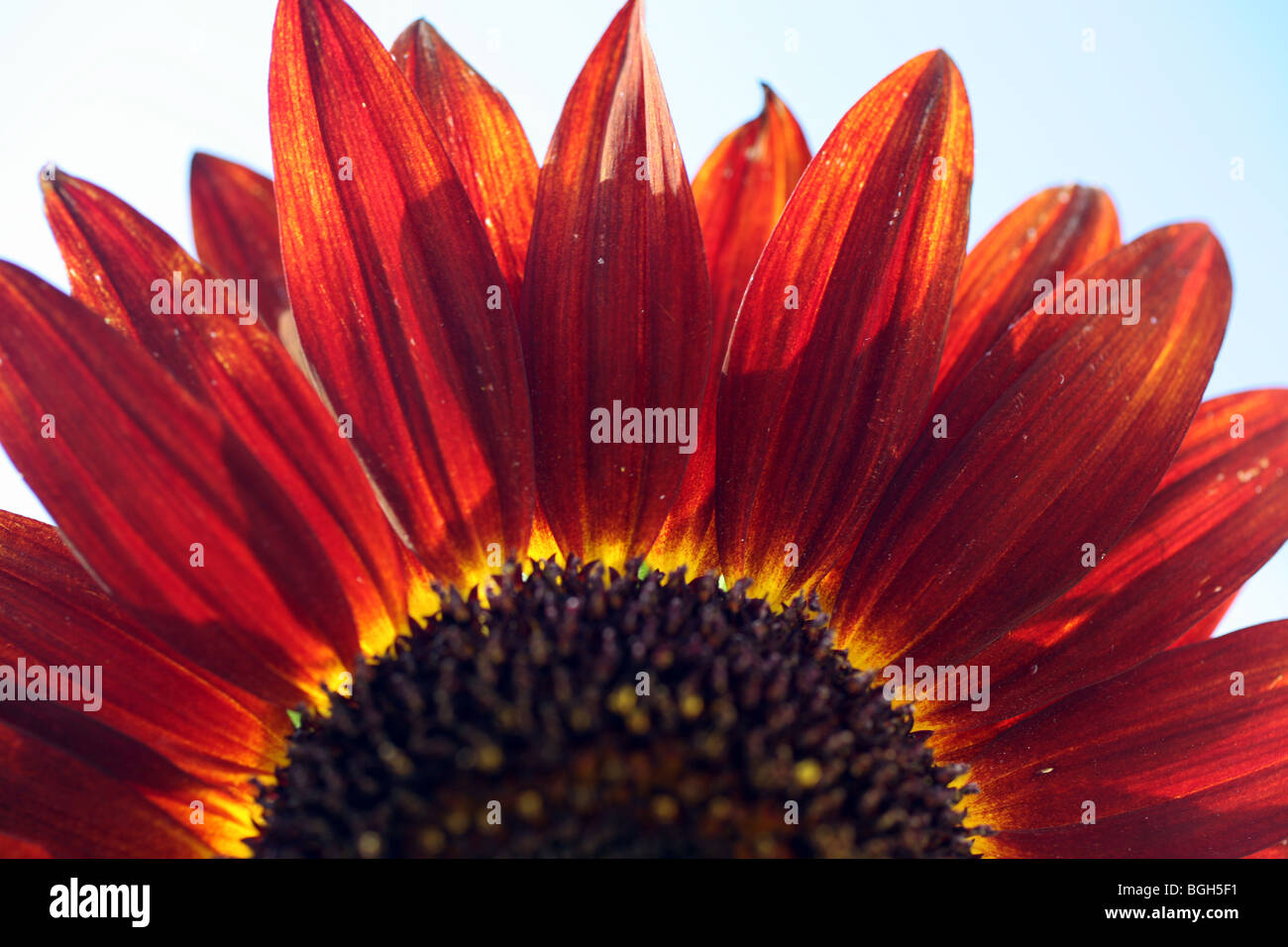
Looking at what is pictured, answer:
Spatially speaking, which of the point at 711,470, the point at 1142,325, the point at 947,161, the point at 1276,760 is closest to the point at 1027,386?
the point at 1142,325

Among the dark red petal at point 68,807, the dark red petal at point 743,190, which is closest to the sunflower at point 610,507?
the dark red petal at point 68,807

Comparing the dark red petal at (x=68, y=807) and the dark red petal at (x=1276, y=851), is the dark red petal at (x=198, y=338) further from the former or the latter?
the dark red petal at (x=1276, y=851)

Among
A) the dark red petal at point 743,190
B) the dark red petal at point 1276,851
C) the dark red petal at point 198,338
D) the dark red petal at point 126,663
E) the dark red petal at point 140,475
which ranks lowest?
the dark red petal at point 1276,851

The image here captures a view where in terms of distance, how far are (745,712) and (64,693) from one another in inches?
26.4

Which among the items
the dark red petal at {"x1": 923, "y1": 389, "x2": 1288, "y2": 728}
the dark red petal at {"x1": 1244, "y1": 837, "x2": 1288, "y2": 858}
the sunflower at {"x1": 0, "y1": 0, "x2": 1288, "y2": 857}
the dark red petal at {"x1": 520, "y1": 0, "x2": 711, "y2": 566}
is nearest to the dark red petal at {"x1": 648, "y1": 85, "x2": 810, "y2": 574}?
the sunflower at {"x1": 0, "y1": 0, "x2": 1288, "y2": 857}

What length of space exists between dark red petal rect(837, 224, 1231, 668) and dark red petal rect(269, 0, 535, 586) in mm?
498

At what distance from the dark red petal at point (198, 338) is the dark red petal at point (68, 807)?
0.26 meters

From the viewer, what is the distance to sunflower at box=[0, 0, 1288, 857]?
888 millimetres

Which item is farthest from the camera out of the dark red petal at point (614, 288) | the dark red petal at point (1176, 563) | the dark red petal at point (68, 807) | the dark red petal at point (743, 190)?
the dark red petal at point (743, 190)

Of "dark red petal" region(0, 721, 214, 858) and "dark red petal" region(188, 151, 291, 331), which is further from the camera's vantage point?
"dark red petal" region(188, 151, 291, 331)

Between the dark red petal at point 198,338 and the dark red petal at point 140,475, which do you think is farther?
the dark red petal at point 198,338

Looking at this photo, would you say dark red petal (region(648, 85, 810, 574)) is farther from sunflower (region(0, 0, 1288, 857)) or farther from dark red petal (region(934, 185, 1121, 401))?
dark red petal (region(934, 185, 1121, 401))

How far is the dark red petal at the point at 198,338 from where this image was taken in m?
0.98

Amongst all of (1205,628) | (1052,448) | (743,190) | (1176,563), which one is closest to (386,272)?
(743,190)
